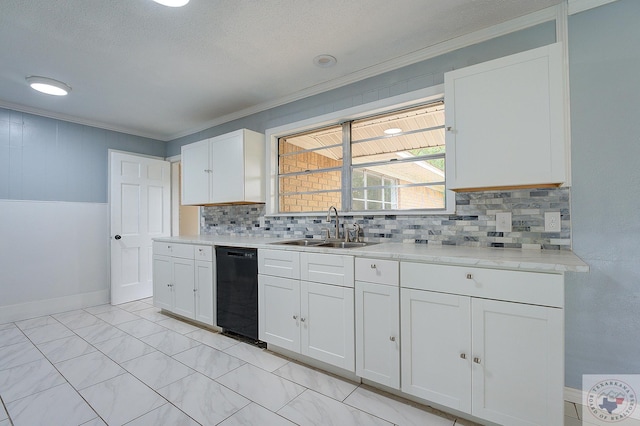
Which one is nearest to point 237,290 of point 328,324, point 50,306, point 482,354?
point 328,324

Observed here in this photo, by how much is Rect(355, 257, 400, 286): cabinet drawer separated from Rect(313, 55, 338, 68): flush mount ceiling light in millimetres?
1645

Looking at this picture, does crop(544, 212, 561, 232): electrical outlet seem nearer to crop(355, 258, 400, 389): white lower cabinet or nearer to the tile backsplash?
the tile backsplash

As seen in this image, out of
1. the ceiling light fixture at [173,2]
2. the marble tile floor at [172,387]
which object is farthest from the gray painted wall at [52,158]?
the ceiling light fixture at [173,2]

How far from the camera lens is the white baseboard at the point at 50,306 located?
3340mm

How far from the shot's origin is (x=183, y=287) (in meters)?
3.19

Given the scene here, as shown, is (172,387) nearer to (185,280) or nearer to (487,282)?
(185,280)

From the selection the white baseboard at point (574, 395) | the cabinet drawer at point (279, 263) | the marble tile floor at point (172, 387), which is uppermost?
the cabinet drawer at point (279, 263)

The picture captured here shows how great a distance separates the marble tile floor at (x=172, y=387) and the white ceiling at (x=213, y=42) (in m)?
2.42

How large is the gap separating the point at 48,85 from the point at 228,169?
5.65 feet

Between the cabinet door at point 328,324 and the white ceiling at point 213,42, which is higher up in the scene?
the white ceiling at point 213,42

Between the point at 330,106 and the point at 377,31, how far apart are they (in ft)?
2.90

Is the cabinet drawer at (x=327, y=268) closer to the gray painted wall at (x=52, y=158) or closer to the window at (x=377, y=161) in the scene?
the window at (x=377, y=161)

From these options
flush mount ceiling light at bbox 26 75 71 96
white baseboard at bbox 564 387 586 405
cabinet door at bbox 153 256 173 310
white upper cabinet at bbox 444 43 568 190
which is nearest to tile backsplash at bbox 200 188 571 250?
white upper cabinet at bbox 444 43 568 190

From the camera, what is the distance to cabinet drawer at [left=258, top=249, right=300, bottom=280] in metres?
2.29
